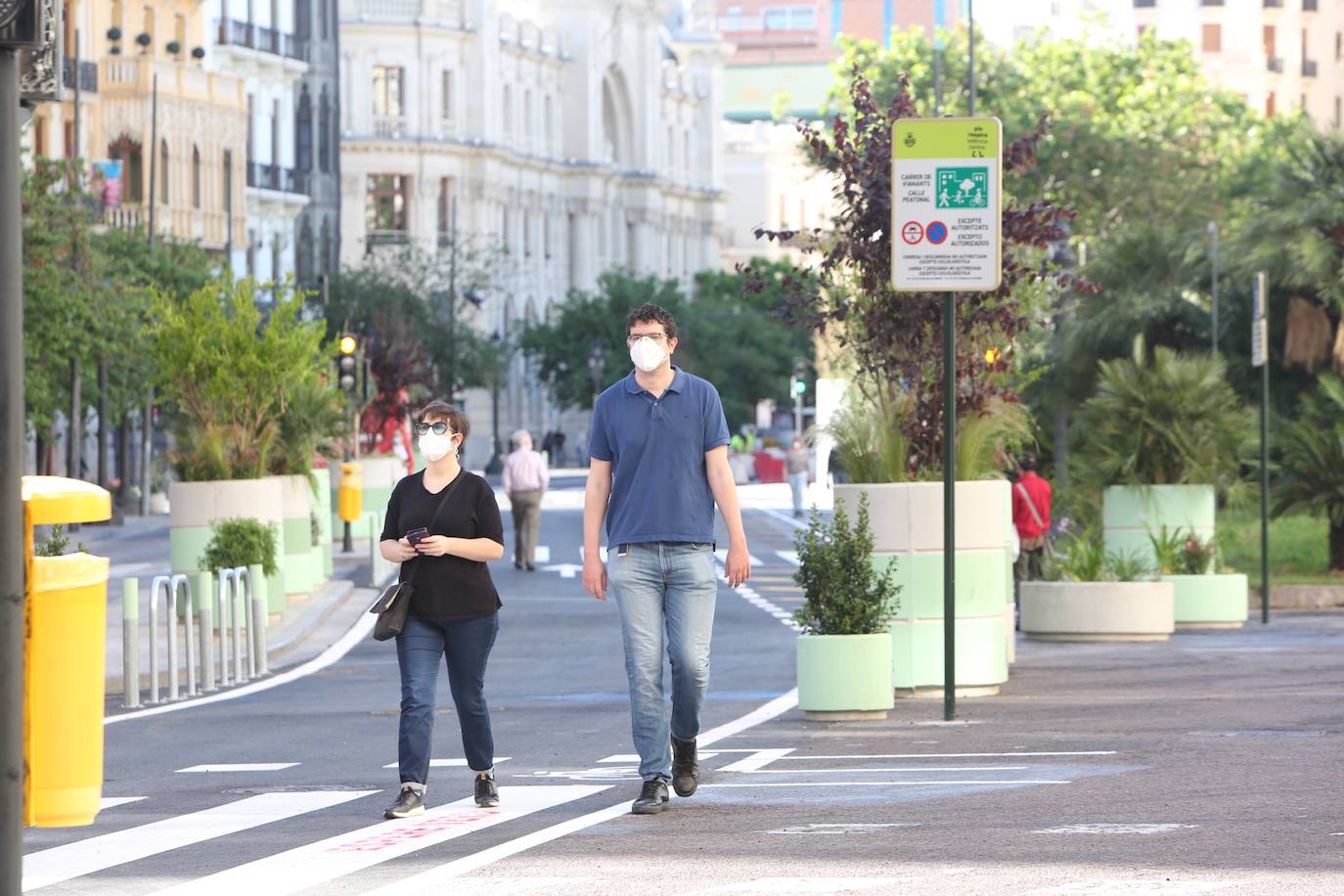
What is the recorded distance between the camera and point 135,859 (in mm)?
10438

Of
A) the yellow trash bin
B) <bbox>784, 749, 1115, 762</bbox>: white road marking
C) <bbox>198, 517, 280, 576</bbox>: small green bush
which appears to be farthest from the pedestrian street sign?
<bbox>198, 517, 280, 576</bbox>: small green bush

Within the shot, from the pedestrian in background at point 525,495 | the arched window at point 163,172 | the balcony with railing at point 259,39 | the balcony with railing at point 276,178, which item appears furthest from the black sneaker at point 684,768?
the balcony with railing at point 276,178

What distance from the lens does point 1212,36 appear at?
497 feet

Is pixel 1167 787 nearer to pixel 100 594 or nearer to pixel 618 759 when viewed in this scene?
pixel 618 759

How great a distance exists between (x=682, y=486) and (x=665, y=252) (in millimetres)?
133830

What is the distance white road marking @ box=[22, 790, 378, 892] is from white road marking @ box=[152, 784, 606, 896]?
1.73 feet

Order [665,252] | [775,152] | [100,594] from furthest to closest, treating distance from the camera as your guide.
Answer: [775,152]
[665,252]
[100,594]

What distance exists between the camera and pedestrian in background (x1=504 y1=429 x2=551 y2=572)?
121 ft

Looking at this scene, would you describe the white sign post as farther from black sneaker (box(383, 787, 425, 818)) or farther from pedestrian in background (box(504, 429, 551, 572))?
pedestrian in background (box(504, 429, 551, 572))

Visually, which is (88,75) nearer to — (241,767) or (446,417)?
(241,767)

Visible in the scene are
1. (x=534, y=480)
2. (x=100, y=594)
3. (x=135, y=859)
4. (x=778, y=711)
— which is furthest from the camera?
(x=534, y=480)

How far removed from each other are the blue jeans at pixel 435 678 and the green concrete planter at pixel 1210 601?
1363cm

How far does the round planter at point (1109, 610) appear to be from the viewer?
23.1 meters

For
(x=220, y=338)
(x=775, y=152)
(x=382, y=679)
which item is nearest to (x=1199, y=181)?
(x=220, y=338)
